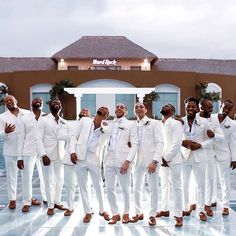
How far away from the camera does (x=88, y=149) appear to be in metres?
6.30

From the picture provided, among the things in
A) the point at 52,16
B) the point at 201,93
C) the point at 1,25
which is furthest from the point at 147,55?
the point at 1,25

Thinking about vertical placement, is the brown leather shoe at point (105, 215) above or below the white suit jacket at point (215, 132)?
below

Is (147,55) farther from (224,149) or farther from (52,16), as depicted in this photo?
(224,149)

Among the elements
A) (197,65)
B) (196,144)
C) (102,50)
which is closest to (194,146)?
(196,144)

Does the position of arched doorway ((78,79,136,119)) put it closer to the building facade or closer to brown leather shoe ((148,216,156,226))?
the building facade

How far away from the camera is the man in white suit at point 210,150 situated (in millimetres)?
6492

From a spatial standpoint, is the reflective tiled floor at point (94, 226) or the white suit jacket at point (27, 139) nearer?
the reflective tiled floor at point (94, 226)

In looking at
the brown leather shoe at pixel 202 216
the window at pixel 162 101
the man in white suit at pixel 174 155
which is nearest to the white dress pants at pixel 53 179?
the man in white suit at pixel 174 155

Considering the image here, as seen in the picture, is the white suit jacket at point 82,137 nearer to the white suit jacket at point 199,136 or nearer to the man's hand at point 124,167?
the man's hand at point 124,167

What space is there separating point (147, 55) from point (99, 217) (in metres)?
27.2

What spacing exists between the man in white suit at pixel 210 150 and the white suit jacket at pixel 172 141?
55 cm

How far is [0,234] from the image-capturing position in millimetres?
5883

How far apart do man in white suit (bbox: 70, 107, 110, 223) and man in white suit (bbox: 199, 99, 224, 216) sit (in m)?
1.43

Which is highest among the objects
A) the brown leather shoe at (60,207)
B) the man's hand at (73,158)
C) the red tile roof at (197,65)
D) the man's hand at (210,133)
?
the red tile roof at (197,65)
